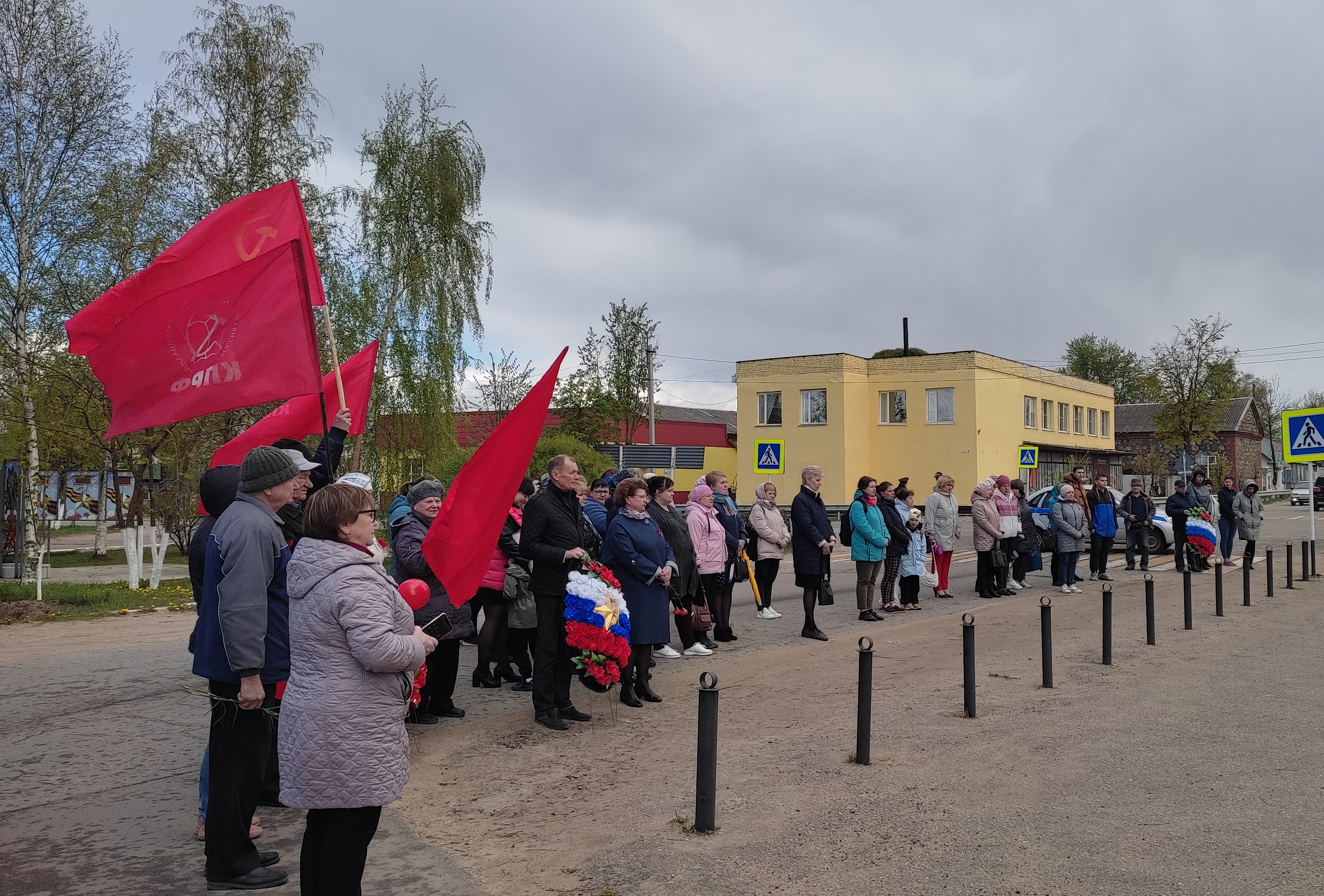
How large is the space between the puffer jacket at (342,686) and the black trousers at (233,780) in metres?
1.06

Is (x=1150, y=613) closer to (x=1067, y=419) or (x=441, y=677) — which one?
(x=441, y=677)

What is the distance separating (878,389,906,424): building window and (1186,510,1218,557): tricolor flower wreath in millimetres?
26309

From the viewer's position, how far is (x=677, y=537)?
9906 mm

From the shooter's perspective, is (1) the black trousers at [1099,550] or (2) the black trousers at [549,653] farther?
(1) the black trousers at [1099,550]

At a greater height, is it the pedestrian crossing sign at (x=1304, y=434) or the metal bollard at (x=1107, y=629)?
the pedestrian crossing sign at (x=1304, y=434)

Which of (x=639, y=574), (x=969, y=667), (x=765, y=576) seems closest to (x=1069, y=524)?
(x=765, y=576)

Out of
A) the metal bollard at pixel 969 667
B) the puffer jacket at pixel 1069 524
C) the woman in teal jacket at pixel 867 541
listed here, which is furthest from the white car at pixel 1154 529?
the metal bollard at pixel 969 667

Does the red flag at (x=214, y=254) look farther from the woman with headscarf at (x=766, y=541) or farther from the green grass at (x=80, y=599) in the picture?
the green grass at (x=80, y=599)

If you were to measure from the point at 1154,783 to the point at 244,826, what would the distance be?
Result: 506cm

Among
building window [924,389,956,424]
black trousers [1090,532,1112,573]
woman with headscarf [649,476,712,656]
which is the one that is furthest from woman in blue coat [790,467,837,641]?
building window [924,389,956,424]

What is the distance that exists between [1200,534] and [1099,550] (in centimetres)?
302

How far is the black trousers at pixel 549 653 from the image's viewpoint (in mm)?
7676

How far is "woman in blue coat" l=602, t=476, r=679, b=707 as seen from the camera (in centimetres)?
830

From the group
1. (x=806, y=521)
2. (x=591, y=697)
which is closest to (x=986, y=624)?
(x=806, y=521)
